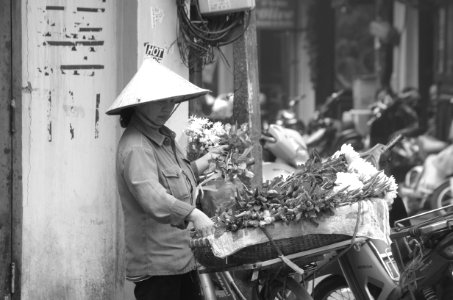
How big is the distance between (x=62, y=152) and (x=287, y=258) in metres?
2.08

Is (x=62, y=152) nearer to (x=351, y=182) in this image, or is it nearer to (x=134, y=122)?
(x=134, y=122)

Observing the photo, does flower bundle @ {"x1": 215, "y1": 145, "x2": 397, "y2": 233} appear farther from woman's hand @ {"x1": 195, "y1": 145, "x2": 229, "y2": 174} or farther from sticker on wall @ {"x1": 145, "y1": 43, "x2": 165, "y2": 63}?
sticker on wall @ {"x1": 145, "y1": 43, "x2": 165, "y2": 63}

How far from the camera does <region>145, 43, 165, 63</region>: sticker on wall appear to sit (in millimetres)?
6066

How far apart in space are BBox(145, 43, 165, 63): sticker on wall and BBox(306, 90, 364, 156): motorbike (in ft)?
22.9

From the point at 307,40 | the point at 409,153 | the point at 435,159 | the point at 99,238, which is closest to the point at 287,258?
the point at 99,238

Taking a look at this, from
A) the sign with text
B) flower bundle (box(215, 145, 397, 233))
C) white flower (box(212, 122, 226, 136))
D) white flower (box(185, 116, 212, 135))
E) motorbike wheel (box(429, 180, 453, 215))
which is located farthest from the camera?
the sign with text

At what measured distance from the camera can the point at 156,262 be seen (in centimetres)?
465

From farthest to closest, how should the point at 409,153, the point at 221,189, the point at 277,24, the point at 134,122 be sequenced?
1. the point at 277,24
2. the point at 409,153
3. the point at 221,189
4. the point at 134,122

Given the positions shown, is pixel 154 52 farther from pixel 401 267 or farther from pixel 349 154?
pixel 401 267

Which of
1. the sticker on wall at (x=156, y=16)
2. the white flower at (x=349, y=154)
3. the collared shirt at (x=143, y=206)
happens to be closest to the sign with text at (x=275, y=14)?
the sticker on wall at (x=156, y=16)

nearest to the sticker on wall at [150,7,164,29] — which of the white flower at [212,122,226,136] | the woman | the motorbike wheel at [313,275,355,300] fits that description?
the white flower at [212,122,226,136]

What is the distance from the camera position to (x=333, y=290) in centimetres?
596

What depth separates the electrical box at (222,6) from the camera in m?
6.25

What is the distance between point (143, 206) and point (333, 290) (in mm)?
1923
